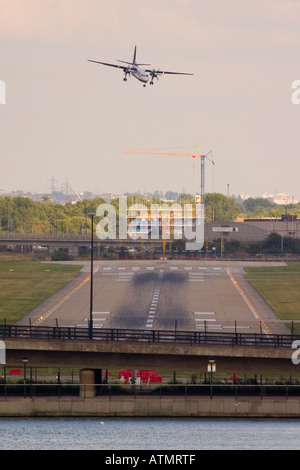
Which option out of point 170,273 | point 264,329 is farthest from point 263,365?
point 170,273

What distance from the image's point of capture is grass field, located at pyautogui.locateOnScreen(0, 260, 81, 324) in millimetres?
129625

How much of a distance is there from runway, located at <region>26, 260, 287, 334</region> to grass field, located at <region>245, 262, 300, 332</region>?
63.1 inches

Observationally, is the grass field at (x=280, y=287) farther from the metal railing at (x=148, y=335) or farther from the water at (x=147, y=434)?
the water at (x=147, y=434)

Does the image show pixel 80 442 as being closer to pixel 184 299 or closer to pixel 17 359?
pixel 17 359

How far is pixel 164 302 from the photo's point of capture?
445 feet

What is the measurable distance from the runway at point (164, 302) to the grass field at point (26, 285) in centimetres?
215

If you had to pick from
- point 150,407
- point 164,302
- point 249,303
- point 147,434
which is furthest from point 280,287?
point 147,434

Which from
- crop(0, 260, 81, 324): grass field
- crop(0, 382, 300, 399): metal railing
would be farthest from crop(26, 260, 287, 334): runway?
crop(0, 382, 300, 399): metal railing

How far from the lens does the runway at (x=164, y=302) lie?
115062 mm

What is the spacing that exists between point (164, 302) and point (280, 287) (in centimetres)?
2799

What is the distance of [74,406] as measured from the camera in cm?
7781

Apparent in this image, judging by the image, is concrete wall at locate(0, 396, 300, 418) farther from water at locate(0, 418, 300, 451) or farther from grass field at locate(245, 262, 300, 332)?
grass field at locate(245, 262, 300, 332)

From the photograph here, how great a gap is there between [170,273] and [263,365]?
319ft

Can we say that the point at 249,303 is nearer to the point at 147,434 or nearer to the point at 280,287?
the point at 280,287
